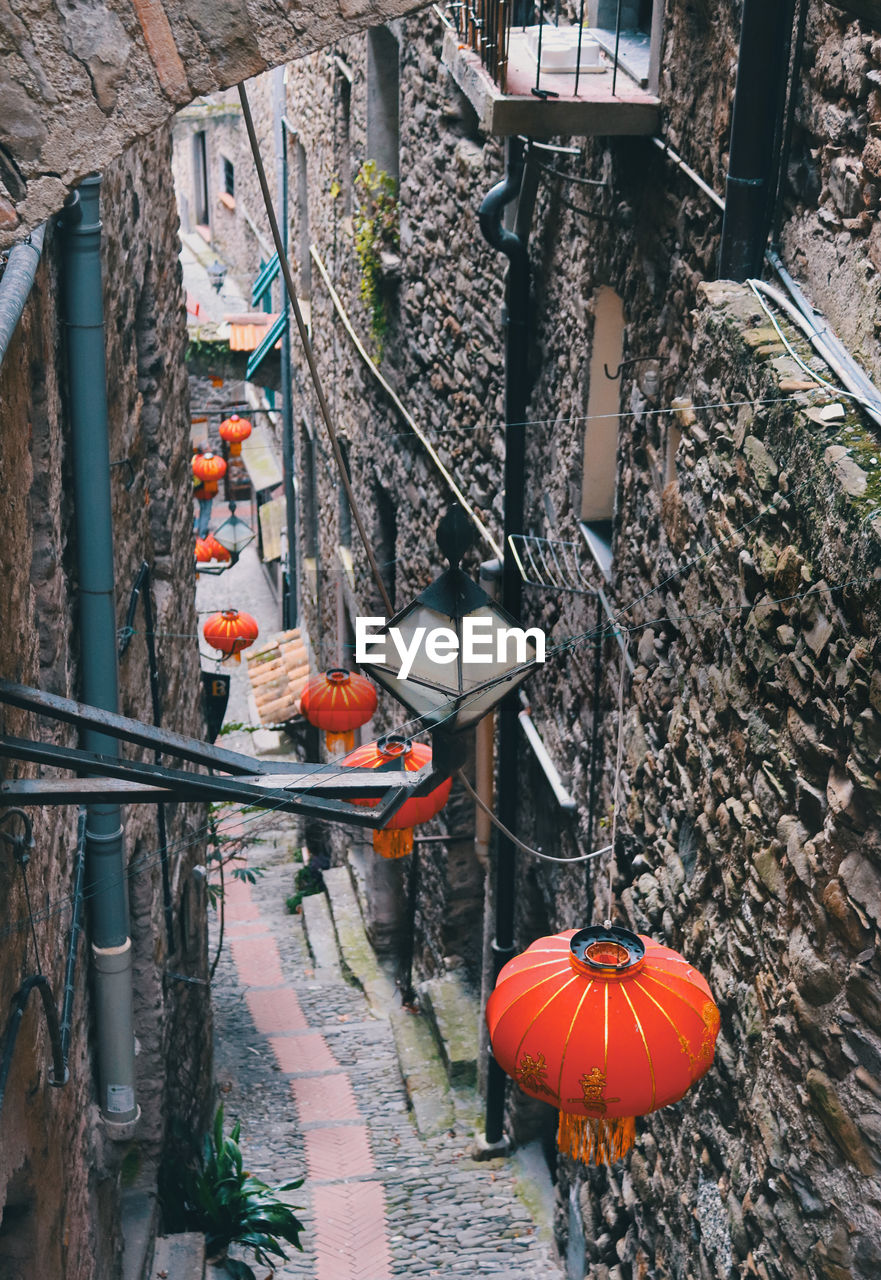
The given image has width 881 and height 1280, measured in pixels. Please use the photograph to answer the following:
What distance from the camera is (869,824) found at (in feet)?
9.94

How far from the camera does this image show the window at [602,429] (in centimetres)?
591

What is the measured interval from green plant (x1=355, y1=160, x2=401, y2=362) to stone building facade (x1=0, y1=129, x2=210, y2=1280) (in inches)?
79.1

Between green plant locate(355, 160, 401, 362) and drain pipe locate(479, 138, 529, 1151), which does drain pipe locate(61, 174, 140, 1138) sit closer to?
drain pipe locate(479, 138, 529, 1151)

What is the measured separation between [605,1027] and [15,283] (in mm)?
2474

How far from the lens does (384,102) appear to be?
975 centimetres

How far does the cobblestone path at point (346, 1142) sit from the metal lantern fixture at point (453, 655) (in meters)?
4.39

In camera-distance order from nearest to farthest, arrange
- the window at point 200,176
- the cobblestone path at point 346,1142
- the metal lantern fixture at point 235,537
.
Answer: the cobblestone path at point 346,1142
the metal lantern fixture at point 235,537
the window at point 200,176

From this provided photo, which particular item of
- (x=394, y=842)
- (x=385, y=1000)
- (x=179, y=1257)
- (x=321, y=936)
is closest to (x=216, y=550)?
(x=321, y=936)

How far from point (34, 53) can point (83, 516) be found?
2.80m

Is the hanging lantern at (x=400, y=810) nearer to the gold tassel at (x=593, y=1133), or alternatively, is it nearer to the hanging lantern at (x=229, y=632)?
the gold tassel at (x=593, y=1133)

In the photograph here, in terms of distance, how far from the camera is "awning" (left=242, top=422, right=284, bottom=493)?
66.0 ft

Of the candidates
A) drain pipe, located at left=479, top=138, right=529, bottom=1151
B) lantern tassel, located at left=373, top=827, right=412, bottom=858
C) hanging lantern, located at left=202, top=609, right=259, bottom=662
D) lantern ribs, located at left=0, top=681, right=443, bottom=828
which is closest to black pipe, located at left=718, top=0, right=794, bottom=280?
lantern ribs, located at left=0, top=681, right=443, bottom=828

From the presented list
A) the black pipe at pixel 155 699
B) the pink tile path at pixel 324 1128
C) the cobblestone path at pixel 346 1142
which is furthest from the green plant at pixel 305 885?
the black pipe at pixel 155 699

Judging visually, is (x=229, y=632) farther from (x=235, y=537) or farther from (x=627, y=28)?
(x=627, y=28)
